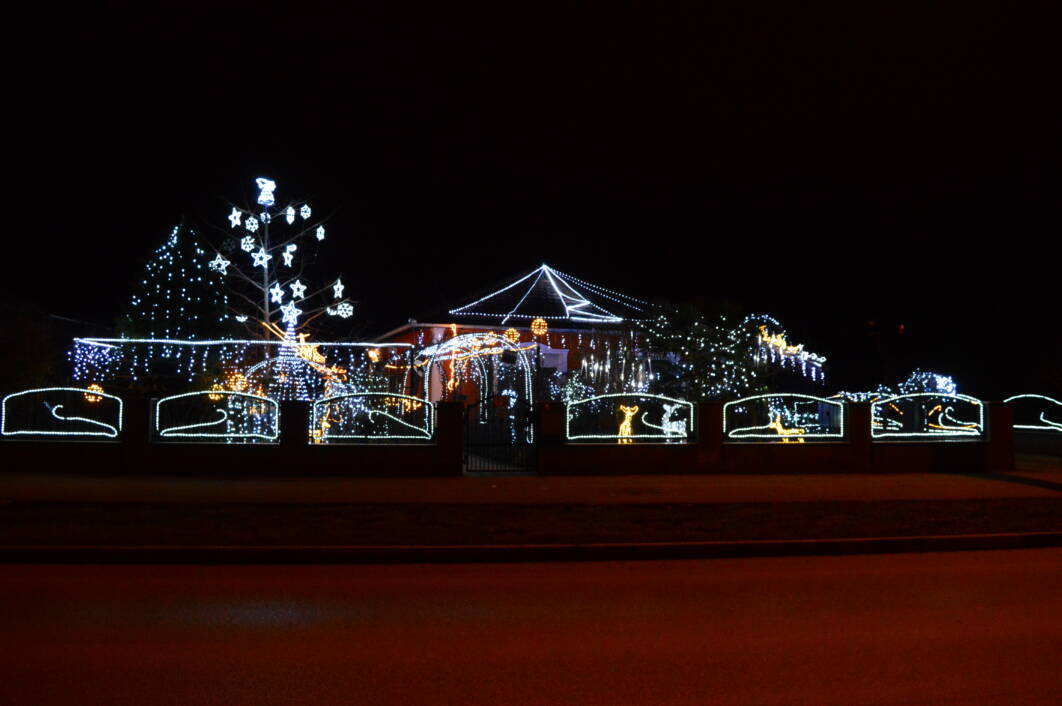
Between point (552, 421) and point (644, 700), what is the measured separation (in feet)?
44.1

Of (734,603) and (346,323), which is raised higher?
(346,323)

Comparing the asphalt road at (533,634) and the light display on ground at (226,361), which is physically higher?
the light display on ground at (226,361)

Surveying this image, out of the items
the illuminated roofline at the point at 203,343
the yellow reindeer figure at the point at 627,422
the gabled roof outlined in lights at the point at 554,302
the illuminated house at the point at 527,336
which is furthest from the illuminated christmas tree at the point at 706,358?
the gabled roof outlined in lights at the point at 554,302

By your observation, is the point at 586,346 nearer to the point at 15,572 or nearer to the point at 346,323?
the point at 346,323

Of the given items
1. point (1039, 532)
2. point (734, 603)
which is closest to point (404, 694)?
point (734, 603)

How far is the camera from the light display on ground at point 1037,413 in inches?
1062

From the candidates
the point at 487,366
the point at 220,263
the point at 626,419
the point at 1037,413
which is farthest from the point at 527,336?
the point at 626,419

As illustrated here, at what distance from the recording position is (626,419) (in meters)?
20.0

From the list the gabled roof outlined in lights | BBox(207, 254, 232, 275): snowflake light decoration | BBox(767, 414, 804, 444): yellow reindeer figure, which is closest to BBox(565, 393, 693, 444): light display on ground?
BBox(767, 414, 804, 444): yellow reindeer figure

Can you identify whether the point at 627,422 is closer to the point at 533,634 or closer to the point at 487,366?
the point at 487,366

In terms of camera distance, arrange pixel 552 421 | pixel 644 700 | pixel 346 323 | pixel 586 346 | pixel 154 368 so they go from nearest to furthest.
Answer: pixel 644 700, pixel 552 421, pixel 154 368, pixel 586 346, pixel 346 323

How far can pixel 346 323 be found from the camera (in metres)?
55.7

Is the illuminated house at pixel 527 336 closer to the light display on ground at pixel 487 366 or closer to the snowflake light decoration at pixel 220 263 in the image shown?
the light display on ground at pixel 487 366

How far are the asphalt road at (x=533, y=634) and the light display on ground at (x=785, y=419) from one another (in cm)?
902
